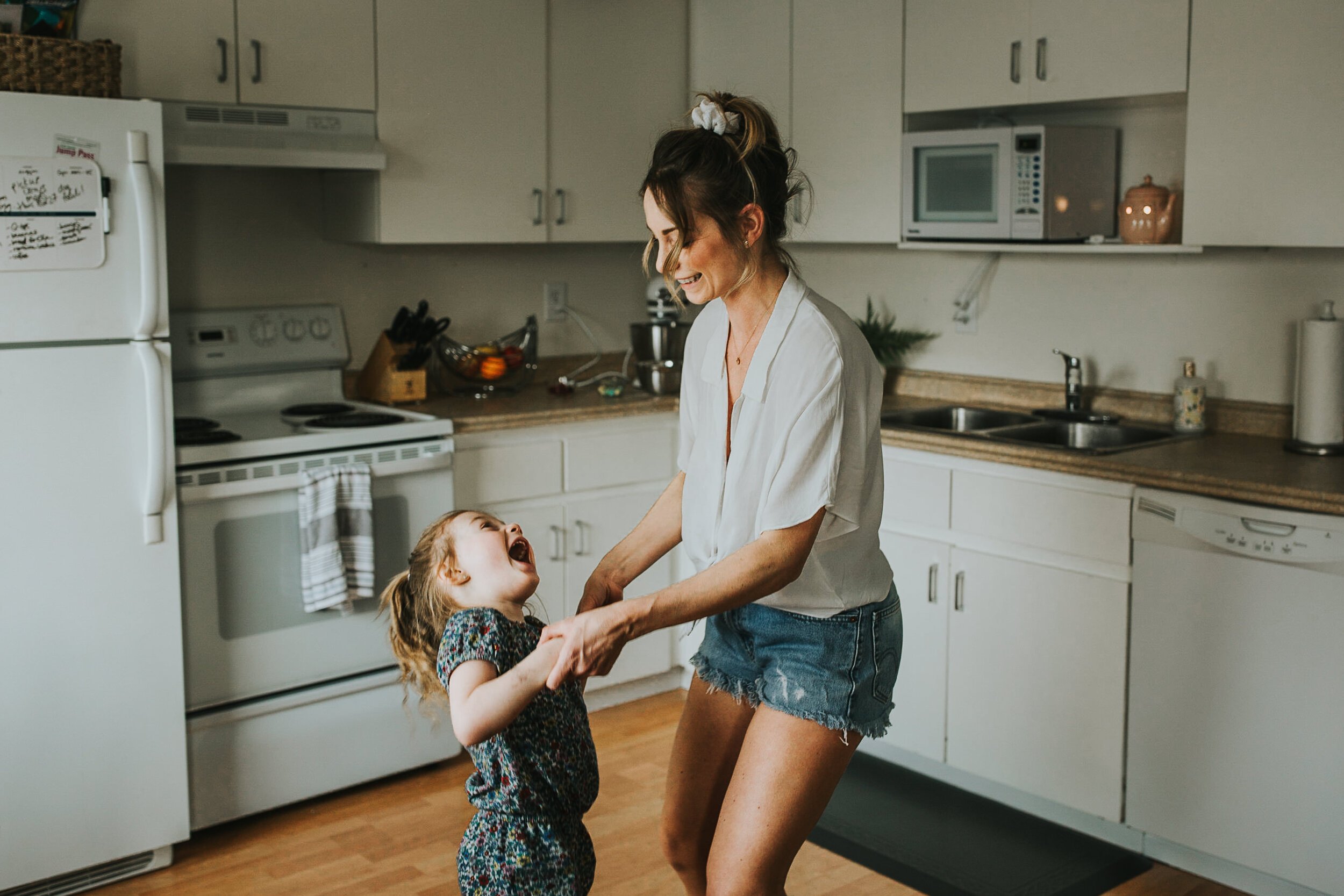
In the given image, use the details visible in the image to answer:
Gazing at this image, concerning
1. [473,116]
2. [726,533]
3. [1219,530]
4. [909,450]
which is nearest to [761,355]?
[726,533]

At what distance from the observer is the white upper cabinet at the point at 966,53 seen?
3256 mm

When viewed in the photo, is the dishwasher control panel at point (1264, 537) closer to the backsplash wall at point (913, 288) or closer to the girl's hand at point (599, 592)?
the backsplash wall at point (913, 288)

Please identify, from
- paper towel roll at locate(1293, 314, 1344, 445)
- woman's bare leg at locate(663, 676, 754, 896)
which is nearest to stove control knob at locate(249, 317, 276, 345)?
woman's bare leg at locate(663, 676, 754, 896)

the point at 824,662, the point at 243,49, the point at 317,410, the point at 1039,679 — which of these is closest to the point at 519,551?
the point at 824,662

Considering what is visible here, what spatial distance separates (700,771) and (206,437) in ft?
5.40

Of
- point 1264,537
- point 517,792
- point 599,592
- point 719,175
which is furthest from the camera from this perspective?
point 1264,537

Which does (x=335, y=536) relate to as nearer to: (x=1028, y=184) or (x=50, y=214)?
(x=50, y=214)

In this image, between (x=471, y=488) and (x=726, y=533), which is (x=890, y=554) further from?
(x=726, y=533)

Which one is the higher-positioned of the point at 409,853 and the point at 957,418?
the point at 957,418

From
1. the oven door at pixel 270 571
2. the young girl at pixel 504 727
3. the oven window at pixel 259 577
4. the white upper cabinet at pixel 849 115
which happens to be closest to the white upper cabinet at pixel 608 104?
the white upper cabinet at pixel 849 115

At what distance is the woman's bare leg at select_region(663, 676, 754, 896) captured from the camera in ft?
6.38

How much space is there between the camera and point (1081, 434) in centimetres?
345

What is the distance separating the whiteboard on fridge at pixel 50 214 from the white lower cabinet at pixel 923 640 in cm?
198

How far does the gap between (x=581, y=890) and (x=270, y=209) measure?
2537 millimetres
